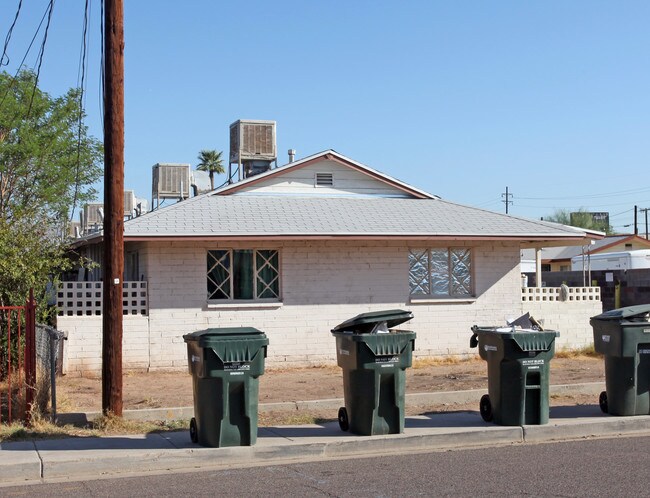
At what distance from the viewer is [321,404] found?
12812 mm

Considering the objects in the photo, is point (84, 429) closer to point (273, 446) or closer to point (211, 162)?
point (273, 446)

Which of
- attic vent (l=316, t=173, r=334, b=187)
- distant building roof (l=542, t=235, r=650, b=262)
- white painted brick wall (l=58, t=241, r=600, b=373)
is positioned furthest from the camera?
distant building roof (l=542, t=235, r=650, b=262)

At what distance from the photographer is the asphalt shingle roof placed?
16875 millimetres

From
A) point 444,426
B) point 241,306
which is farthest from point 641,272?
point 444,426

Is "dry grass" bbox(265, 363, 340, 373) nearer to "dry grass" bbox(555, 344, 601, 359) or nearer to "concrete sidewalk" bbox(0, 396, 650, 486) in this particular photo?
"dry grass" bbox(555, 344, 601, 359)

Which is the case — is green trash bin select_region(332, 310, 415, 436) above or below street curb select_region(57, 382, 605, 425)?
above

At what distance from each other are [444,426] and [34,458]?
4705 mm

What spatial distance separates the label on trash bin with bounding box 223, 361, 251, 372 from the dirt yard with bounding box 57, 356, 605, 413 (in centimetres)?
353

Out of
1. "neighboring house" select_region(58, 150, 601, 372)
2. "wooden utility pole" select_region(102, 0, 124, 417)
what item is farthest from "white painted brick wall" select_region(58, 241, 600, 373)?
"wooden utility pole" select_region(102, 0, 124, 417)

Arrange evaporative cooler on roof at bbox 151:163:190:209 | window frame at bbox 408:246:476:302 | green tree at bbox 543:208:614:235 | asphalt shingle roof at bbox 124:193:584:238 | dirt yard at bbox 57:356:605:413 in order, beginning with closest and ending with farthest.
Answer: dirt yard at bbox 57:356:605:413 → asphalt shingle roof at bbox 124:193:584:238 → window frame at bbox 408:246:476:302 → evaporative cooler on roof at bbox 151:163:190:209 → green tree at bbox 543:208:614:235

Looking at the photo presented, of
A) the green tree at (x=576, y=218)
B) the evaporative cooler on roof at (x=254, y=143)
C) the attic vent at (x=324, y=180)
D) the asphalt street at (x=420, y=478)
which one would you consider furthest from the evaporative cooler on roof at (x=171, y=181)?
the green tree at (x=576, y=218)

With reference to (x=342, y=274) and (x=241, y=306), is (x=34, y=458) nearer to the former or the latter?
(x=241, y=306)

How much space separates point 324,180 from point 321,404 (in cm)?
822

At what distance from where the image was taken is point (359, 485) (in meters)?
8.22
